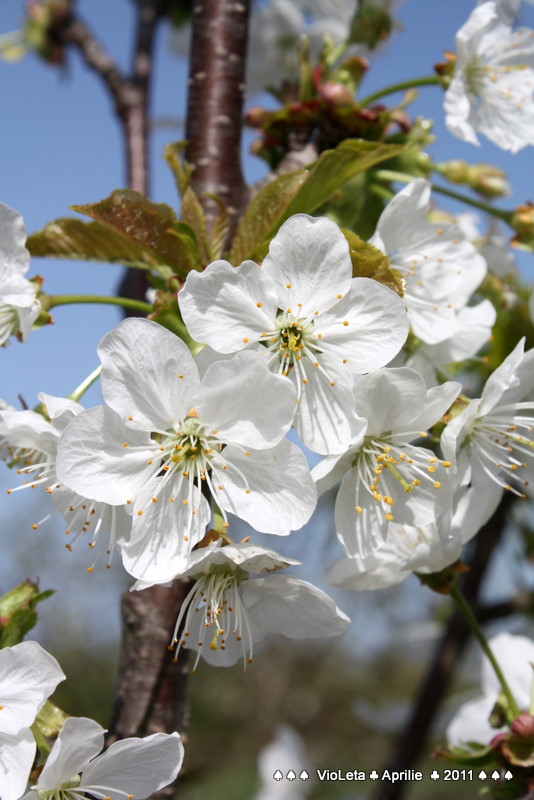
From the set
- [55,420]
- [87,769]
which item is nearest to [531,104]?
[55,420]

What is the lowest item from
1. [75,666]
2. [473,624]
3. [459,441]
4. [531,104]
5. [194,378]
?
[75,666]

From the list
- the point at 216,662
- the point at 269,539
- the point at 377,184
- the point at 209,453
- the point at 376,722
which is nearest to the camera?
the point at 209,453

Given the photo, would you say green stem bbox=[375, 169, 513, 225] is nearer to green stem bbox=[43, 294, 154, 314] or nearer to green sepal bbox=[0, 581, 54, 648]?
green stem bbox=[43, 294, 154, 314]

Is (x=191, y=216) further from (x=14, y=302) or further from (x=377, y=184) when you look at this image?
(x=377, y=184)

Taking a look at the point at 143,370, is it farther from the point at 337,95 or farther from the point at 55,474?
the point at 337,95

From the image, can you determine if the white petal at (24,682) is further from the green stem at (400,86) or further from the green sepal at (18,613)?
the green stem at (400,86)

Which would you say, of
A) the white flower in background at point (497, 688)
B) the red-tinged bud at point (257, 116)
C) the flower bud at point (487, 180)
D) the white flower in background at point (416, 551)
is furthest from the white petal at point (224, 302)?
the white flower in background at point (497, 688)

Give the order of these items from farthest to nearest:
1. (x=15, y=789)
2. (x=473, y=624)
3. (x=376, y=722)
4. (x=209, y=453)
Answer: (x=376, y=722)
(x=473, y=624)
(x=209, y=453)
(x=15, y=789)

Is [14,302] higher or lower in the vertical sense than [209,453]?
higher
